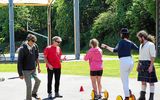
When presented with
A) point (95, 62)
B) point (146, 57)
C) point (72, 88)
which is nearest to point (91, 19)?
point (72, 88)

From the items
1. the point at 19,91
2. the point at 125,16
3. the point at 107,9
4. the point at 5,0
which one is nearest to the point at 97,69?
the point at 19,91

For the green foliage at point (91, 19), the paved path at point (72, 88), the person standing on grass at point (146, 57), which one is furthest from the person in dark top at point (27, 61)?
the green foliage at point (91, 19)

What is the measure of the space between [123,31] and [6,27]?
62544mm

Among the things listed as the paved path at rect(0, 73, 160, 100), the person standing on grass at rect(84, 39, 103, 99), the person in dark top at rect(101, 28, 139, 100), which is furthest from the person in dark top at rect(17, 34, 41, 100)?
the person in dark top at rect(101, 28, 139, 100)

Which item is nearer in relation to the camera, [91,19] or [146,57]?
[146,57]

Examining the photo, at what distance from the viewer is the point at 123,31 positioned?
12.0 meters

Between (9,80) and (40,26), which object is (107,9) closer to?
(40,26)

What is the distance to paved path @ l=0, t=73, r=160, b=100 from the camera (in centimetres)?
1480

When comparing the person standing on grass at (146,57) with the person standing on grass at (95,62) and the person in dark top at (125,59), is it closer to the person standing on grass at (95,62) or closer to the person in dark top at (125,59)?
the person in dark top at (125,59)

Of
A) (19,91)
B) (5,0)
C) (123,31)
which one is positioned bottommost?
(19,91)

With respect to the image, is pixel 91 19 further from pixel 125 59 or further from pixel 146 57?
pixel 125 59

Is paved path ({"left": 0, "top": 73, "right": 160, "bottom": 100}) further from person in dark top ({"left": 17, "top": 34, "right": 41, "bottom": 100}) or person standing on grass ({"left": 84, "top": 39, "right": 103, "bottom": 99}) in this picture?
person in dark top ({"left": 17, "top": 34, "right": 41, "bottom": 100})

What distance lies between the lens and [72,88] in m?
17.2

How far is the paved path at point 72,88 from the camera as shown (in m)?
14.8
